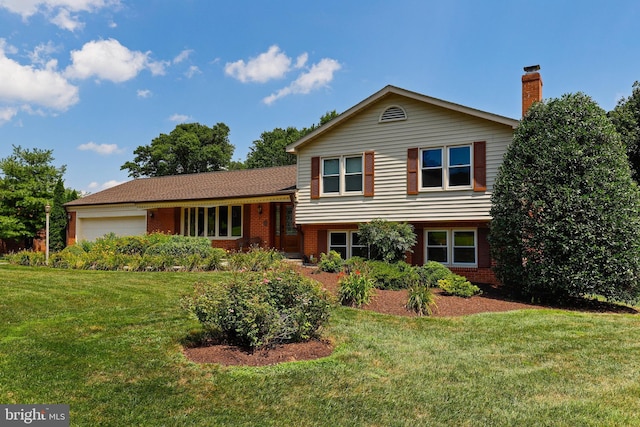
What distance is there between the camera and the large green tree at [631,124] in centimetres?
A: 2017

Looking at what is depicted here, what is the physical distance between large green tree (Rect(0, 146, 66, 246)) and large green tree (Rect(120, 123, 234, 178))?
78.9 feet

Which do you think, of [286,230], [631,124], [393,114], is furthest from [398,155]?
[631,124]

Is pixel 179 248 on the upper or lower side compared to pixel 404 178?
lower

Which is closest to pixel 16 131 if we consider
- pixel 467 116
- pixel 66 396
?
pixel 467 116

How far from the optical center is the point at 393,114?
49.4 ft

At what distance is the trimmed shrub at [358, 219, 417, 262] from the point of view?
44.4 feet

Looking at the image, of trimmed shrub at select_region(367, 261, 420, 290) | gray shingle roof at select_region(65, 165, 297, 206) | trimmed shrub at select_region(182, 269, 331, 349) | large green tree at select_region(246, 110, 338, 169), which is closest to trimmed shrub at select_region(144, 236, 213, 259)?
gray shingle roof at select_region(65, 165, 297, 206)

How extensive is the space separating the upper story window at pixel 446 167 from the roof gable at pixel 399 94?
113 centimetres

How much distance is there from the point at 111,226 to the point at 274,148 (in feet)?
87.6

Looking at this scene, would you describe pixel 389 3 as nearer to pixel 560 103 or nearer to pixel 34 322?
pixel 560 103

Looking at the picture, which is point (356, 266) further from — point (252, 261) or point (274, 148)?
point (274, 148)

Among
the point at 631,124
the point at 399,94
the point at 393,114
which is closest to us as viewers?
the point at 399,94

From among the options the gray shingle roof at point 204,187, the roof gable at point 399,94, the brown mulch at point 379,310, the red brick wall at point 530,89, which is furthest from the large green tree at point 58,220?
the red brick wall at point 530,89

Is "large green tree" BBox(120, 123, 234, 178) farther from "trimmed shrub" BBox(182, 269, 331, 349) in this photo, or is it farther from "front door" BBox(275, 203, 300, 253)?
"trimmed shrub" BBox(182, 269, 331, 349)
